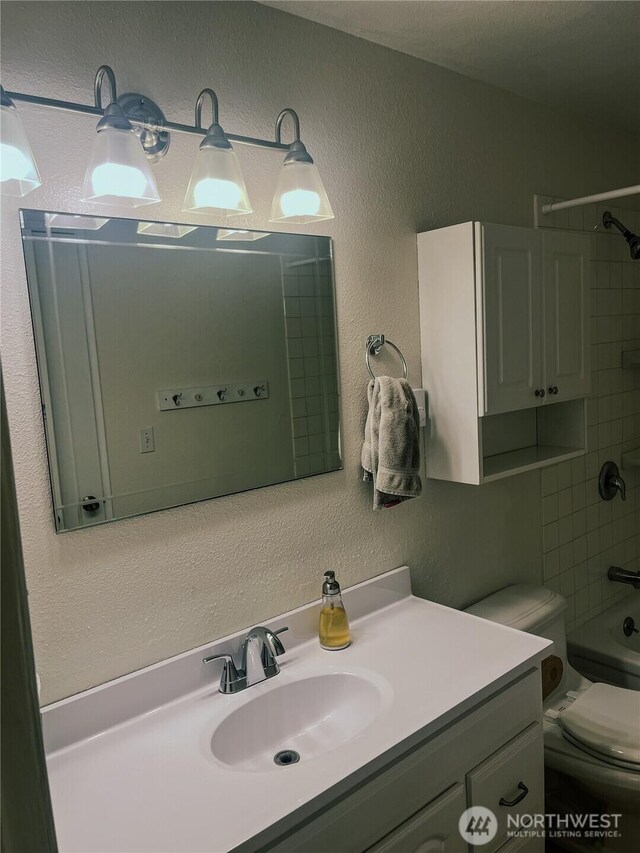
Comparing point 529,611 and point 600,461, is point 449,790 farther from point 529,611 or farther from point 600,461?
point 600,461

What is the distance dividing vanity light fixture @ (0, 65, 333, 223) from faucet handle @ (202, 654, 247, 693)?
37.6 inches

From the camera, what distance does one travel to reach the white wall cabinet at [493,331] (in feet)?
5.70

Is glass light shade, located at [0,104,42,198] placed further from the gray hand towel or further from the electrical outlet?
the gray hand towel

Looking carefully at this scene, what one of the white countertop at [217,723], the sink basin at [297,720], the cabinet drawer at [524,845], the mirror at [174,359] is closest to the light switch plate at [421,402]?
the mirror at [174,359]

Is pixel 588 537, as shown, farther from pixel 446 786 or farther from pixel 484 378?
pixel 446 786

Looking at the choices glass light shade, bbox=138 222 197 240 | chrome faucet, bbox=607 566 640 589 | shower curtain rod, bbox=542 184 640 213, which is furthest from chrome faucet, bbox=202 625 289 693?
chrome faucet, bbox=607 566 640 589

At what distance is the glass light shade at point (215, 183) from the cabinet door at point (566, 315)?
104 centimetres

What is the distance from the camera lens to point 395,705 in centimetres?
129

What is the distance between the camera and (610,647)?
238 cm

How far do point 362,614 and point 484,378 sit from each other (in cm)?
72

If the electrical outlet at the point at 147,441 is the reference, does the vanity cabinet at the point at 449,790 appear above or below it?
below

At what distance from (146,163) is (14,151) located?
23 centimetres

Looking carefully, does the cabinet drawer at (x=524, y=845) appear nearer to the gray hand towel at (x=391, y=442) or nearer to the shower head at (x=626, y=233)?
the gray hand towel at (x=391, y=442)

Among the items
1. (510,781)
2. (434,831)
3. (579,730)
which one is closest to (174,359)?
(434,831)
